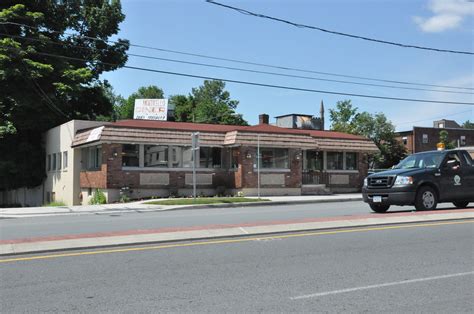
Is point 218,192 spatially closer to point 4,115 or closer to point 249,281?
point 4,115

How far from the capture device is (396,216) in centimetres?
1377

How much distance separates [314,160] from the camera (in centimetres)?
3388

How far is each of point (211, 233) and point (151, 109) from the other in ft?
117

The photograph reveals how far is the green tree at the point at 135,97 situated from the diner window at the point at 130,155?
173ft

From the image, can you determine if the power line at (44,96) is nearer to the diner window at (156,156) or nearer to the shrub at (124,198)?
the diner window at (156,156)

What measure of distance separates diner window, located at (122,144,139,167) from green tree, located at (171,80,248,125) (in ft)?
158

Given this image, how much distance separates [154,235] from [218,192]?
18065 mm

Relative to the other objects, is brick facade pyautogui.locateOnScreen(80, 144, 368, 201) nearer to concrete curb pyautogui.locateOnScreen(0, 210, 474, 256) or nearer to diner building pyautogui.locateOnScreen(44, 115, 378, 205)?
diner building pyautogui.locateOnScreen(44, 115, 378, 205)

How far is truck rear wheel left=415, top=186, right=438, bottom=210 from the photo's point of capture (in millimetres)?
15320

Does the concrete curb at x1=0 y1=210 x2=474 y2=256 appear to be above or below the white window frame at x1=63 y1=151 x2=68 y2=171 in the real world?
below

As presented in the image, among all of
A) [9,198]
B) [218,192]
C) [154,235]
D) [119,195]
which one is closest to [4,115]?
[9,198]

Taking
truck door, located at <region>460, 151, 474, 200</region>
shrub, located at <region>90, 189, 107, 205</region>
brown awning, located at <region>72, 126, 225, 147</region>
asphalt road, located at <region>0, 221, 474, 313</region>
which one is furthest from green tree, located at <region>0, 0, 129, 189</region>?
asphalt road, located at <region>0, 221, 474, 313</region>

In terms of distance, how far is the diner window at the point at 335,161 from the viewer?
34.3m

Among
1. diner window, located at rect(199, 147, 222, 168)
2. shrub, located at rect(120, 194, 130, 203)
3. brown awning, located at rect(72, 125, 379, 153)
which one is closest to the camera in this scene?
shrub, located at rect(120, 194, 130, 203)
